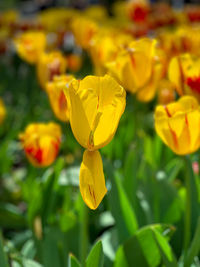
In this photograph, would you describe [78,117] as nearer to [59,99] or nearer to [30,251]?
[59,99]

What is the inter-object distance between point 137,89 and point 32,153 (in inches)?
11.6

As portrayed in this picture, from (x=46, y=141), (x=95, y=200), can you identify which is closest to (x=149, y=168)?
(x=46, y=141)

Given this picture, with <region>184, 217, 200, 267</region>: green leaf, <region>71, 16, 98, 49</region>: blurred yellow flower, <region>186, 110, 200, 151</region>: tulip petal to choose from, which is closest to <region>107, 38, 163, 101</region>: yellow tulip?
<region>186, 110, 200, 151</region>: tulip petal

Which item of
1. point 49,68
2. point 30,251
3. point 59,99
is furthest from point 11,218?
point 59,99

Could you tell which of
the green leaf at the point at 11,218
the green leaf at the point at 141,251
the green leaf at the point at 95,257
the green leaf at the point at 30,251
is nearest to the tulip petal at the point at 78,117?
the green leaf at the point at 95,257

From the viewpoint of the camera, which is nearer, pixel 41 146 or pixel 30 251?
pixel 41 146

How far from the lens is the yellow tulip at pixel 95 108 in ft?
2.06

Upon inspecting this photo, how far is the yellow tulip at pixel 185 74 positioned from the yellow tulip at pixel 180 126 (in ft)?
0.44

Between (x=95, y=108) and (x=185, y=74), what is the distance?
40 cm

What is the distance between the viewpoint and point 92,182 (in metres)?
0.65

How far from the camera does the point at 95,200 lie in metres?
0.65

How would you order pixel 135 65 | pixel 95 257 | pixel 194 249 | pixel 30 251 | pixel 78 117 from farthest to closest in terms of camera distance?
pixel 30 251, pixel 135 65, pixel 194 249, pixel 95 257, pixel 78 117

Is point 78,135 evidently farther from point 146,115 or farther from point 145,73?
point 146,115

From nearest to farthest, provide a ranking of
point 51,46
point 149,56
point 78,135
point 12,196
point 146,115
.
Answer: point 78,135, point 149,56, point 12,196, point 146,115, point 51,46
